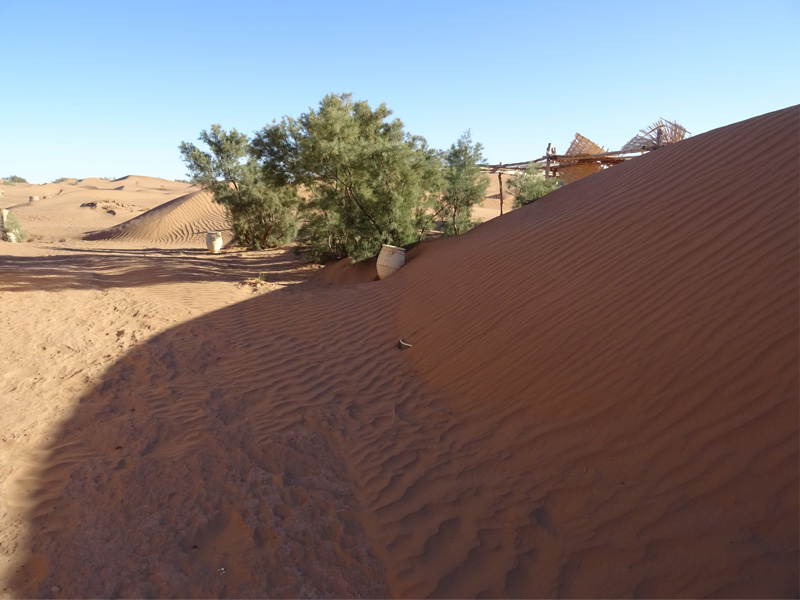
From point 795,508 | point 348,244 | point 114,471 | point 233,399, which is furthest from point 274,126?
point 795,508

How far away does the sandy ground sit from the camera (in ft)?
8.46

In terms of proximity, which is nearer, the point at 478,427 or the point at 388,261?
the point at 478,427

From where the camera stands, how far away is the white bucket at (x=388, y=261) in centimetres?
939

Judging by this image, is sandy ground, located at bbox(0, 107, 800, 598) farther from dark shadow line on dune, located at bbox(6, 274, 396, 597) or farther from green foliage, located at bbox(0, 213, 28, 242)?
green foliage, located at bbox(0, 213, 28, 242)

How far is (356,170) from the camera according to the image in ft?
34.6

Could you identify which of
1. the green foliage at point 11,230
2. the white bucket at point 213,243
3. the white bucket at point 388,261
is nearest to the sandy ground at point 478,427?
the white bucket at point 388,261

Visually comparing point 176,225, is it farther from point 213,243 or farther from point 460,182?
point 460,182

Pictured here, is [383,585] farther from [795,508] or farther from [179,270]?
[179,270]

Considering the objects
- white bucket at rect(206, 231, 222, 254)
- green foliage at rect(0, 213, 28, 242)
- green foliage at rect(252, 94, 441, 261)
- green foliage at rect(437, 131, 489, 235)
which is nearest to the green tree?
white bucket at rect(206, 231, 222, 254)

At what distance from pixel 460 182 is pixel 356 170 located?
2.87 metres

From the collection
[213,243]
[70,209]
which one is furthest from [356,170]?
[70,209]

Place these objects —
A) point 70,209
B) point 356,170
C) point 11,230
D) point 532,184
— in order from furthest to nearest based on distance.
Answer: point 70,209
point 11,230
point 532,184
point 356,170

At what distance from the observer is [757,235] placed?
400 centimetres

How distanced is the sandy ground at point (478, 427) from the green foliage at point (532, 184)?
7.37 metres
